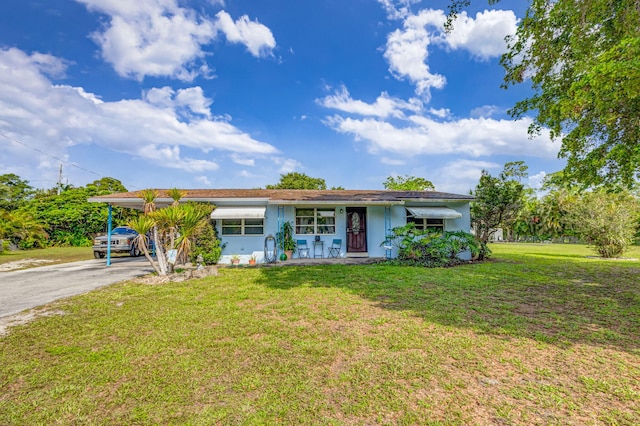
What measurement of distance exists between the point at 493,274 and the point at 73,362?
12.1 m

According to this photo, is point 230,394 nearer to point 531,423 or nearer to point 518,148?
point 531,423

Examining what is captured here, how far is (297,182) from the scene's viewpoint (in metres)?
48.2

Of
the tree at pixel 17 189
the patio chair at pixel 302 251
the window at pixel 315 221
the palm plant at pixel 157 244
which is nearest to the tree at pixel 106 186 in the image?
the tree at pixel 17 189

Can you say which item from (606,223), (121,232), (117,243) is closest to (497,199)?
(606,223)

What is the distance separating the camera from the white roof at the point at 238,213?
1382 centimetres

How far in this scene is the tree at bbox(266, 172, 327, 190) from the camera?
4806 centimetres

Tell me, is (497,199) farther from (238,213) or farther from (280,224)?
(238,213)

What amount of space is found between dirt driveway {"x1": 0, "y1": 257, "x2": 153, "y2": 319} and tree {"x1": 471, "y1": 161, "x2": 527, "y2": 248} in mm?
16579

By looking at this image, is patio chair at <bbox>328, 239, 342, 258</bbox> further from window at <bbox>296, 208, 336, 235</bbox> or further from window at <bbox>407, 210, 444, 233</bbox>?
window at <bbox>407, 210, 444, 233</bbox>

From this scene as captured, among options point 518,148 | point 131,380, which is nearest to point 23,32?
point 131,380

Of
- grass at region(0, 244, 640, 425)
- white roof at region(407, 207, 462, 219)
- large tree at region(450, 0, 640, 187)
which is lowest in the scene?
grass at region(0, 244, 640, 425)

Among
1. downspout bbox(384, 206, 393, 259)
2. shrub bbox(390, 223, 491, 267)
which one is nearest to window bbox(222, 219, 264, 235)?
downspout bbox(384, 206, 393, 259)

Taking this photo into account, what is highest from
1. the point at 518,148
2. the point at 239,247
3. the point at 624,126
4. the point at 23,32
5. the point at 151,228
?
the point at 23,32

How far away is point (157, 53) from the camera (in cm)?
1323
